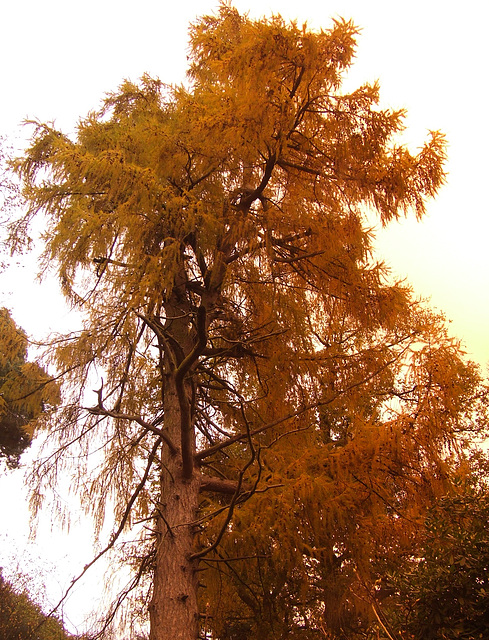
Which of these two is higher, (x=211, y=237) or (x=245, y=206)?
(x=245, y=206)

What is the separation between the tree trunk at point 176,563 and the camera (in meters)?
3.76

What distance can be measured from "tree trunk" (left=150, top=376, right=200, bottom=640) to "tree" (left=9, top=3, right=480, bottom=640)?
0.02m

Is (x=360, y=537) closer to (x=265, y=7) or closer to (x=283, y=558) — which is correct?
(x=283, y=558)

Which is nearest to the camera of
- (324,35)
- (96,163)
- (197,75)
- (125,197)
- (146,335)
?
(324,35)

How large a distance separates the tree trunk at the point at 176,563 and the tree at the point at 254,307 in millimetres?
16

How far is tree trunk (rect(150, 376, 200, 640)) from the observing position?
12.3 feet

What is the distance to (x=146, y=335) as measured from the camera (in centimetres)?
547

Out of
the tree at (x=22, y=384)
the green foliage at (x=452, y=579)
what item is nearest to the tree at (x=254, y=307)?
the tree at (x=22, y=384)

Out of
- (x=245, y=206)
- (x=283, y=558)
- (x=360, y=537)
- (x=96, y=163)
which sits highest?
(x=245, y=206)

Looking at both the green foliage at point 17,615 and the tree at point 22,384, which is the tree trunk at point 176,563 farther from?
the green foliage at point 17,615

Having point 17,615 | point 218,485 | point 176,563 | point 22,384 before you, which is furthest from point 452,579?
point 17,615

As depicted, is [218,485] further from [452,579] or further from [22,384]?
[452,579]

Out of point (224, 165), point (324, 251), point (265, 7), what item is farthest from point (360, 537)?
point (265, 7)

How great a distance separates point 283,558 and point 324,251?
2731 mm
